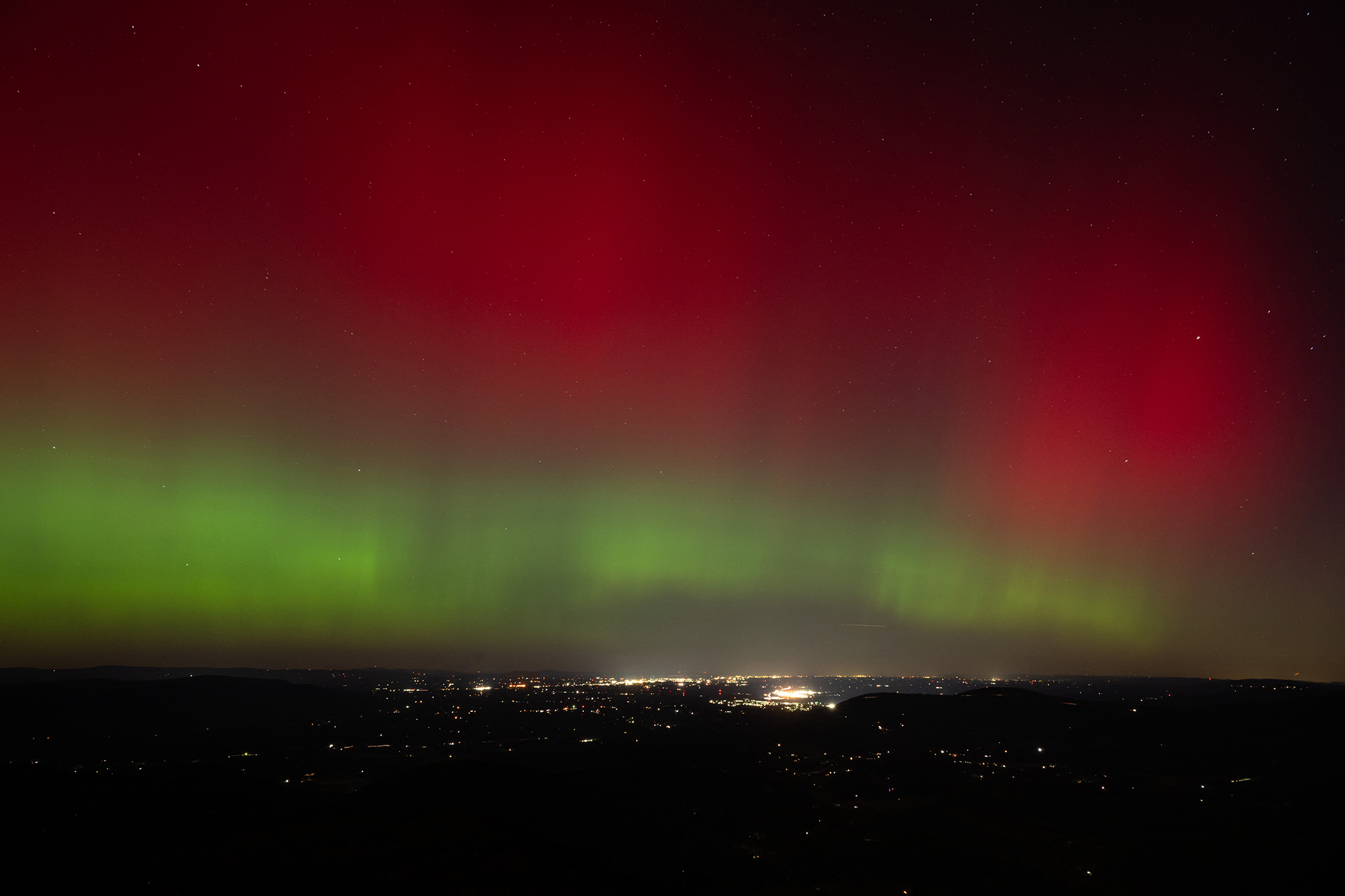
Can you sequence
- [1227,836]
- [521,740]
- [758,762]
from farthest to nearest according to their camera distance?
[521,740] < [758,762] < [1227,836]

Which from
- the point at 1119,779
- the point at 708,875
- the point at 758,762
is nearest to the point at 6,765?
the point at 708,875

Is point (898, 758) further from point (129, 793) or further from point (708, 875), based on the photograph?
point (129, 793)

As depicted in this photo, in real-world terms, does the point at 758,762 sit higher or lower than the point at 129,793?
lower

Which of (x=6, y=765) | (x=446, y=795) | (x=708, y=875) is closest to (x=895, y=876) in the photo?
(x=708, y=875)

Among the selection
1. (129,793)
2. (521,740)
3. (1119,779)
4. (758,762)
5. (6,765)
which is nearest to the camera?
(129,793)

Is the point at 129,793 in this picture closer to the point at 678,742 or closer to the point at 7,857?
the point at 7,857

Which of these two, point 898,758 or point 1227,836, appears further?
point 898,758
